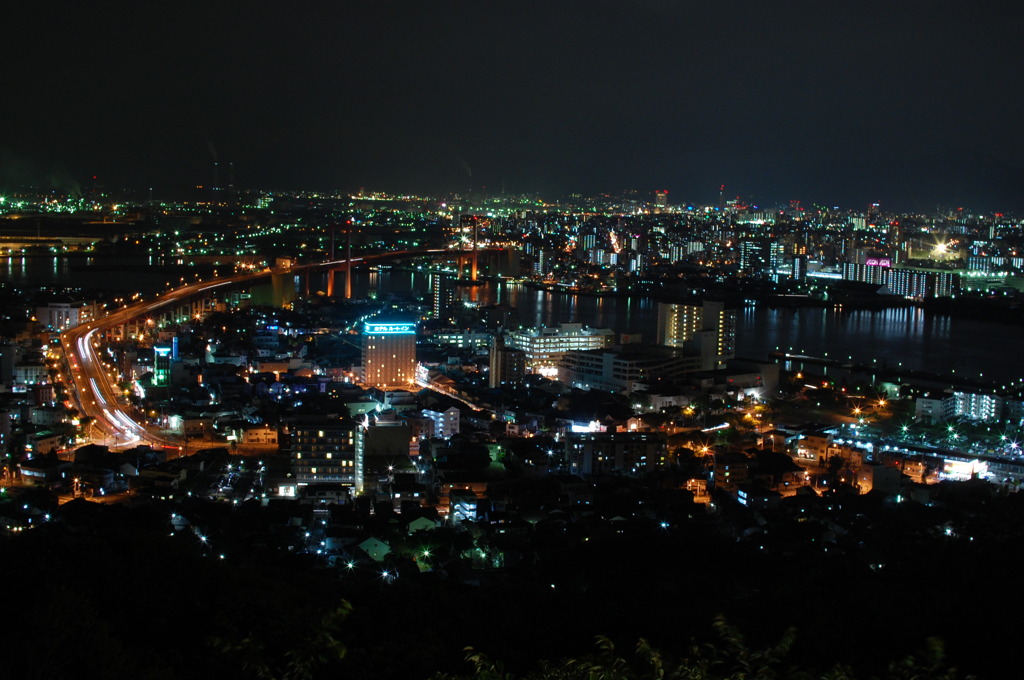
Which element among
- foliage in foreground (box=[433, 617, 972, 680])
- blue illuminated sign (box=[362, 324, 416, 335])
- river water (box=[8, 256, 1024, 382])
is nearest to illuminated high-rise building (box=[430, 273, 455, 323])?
river water (box=[8, 256, 1024, 382])

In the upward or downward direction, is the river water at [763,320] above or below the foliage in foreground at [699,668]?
below

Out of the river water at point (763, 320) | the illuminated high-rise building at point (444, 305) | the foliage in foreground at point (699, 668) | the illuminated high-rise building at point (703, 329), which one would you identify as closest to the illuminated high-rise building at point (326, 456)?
the foliage in foreground at point (699, 668)

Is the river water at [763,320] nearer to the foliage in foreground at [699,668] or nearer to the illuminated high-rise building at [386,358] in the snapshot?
the illuminated high-rise building at [386,358]

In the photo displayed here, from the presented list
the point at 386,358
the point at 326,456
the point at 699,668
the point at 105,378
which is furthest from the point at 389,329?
the point at 699,668

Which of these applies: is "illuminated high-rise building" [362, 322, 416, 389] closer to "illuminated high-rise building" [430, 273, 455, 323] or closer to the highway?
the highway

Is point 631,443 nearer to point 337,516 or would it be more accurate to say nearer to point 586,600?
point 337,516

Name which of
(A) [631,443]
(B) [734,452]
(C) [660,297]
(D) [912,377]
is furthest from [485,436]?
(C) [660,297]

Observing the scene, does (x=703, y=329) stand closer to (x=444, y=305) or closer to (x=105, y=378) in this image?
(x=444, y=305)
